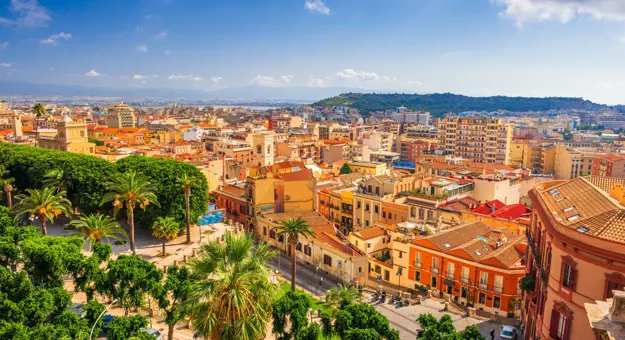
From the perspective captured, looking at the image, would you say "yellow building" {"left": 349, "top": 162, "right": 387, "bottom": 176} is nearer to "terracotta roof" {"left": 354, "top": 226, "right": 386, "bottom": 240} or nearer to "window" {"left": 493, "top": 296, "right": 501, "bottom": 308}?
"terracotta roof" {"left": 354, "top": 226, "right": 386, "bottom": 240}

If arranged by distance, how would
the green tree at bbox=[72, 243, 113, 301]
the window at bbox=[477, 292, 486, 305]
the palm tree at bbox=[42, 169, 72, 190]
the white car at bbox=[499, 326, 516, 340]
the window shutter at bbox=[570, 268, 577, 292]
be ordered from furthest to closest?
the palm tree at bbox=[42, 169, 72, 190] → the window at bbox=[477, 292, 486, 305] → the white car at bbox=[499, 326, 516, 340] → the green tree at bbox=[72, 243, 113, 301] → the window shutter at bbox=[570, 268, 577, 292]

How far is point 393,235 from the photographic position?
53.8m

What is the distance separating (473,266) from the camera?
46.0m

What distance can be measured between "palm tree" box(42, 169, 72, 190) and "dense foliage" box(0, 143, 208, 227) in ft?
0.67

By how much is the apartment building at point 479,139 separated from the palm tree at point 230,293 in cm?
13082

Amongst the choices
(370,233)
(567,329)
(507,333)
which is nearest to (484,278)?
(507,333)

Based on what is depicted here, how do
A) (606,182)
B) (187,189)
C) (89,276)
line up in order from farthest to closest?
(187,189)
(606,182)
(89,276)

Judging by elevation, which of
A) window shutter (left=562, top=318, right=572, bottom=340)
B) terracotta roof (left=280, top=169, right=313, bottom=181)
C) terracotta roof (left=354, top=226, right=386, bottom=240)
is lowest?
terracotta roof (left=354, top=226, right=386, bottom=240)

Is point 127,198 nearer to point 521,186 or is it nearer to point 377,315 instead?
point 377,315

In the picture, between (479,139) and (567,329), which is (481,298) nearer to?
(567,329)

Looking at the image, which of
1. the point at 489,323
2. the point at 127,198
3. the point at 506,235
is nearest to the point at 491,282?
the point at 489,323

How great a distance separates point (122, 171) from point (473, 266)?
42.3 m

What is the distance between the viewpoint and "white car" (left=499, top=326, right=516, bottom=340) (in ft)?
125

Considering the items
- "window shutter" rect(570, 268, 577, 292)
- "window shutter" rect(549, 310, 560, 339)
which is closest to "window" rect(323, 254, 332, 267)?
"window shutter" rect(549, 310, 560, 339)
